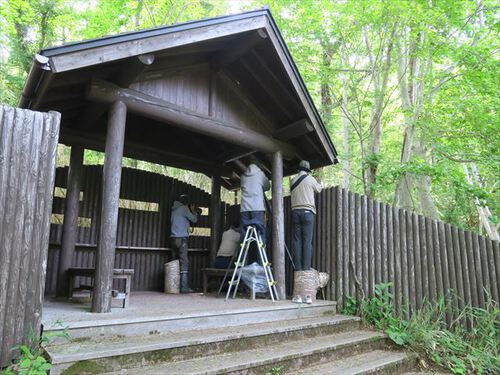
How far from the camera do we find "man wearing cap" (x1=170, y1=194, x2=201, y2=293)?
23.6 feet

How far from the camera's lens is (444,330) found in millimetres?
5652

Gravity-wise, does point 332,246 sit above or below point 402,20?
below

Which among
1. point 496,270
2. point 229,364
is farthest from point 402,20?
point 229,364

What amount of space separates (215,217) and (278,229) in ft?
7.92

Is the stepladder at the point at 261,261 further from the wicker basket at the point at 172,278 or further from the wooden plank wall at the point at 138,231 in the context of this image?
the wooden plank wall at the point at 138,231

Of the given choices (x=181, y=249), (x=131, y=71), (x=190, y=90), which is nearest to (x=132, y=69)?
(x=131, y=71)

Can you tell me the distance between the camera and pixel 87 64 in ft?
12.7

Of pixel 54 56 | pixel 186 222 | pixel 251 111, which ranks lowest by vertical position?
pixel 186 222

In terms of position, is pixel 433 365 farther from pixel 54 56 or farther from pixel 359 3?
pixel 359 3

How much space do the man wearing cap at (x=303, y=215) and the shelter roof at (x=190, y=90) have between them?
849 mm

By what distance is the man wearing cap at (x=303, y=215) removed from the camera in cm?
602

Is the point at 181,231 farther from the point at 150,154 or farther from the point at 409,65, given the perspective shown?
the point at 409,65

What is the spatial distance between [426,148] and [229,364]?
939cm

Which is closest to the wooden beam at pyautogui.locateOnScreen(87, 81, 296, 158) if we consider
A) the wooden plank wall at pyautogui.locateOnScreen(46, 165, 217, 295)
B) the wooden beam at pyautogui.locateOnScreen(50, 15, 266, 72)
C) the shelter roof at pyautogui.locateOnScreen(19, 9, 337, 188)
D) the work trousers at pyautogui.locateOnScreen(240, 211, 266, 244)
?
the shelter roof at pyautogui.locateOnScreen(19, 9, 337, 188)
